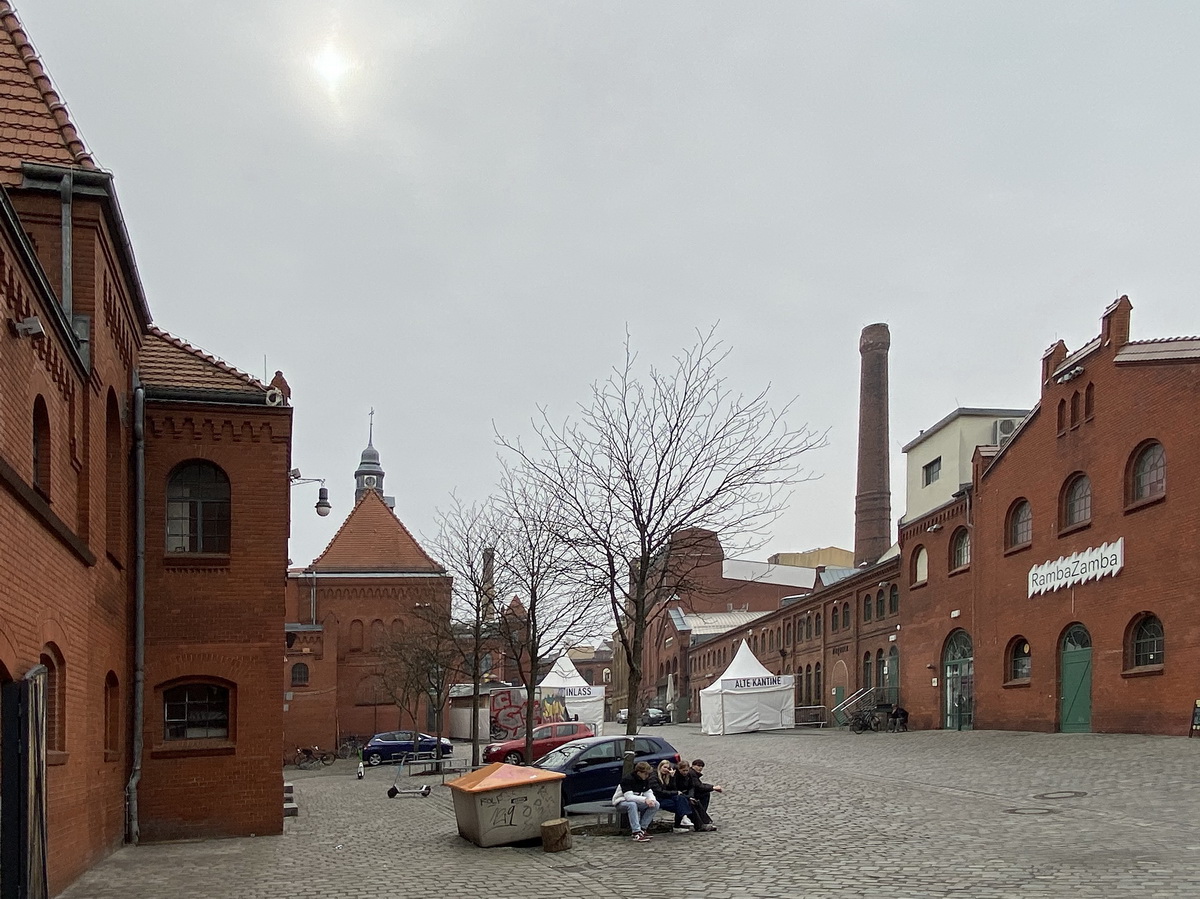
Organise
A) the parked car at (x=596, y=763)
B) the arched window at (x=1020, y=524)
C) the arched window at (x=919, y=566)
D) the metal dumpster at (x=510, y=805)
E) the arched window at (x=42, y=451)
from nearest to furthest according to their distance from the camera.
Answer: the arched window at (x=42, y=451) → the metal dumpster at (x=510, y=805) → the parked car at (x=596, y=763) → the arched window at (x=1020, y=524) → the arched window at (x=919, y=566)

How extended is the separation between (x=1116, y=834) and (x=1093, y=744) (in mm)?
12600

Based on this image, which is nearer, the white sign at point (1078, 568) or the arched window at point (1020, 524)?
the white sign at point (1078, 568)

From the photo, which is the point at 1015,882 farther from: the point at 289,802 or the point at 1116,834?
the point at 289,802

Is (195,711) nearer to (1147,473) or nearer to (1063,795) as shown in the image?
(1063,795)

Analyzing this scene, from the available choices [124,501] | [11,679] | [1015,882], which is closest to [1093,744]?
[1015,882]

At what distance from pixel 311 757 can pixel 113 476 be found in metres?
30.3

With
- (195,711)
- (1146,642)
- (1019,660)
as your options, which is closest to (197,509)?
(195,711)

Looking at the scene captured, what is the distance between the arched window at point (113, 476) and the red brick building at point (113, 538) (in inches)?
1.1

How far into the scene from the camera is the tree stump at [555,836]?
15.7 m

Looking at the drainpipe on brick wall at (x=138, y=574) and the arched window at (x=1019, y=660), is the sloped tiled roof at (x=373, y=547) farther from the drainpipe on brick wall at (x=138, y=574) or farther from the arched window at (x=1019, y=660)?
the drainpipe on brick wall at (x=138, y=574)

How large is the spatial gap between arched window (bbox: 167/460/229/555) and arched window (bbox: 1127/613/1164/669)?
20020 mm

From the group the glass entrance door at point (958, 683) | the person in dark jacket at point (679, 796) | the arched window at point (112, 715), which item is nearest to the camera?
the arched window at point (112, 715)

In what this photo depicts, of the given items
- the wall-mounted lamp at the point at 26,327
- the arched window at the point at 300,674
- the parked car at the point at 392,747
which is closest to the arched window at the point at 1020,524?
the parked car at the point at 392,747

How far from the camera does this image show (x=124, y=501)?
17203 mm
